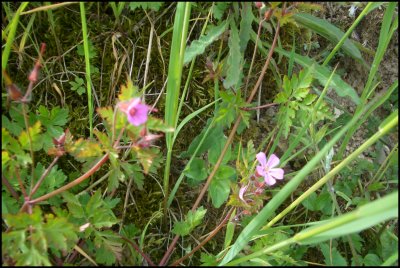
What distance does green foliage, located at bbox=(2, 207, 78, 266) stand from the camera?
49.5 inches

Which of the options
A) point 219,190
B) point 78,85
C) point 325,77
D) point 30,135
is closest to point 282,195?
point 219,190

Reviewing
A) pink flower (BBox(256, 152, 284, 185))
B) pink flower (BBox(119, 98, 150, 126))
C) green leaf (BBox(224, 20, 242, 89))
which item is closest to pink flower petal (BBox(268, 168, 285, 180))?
pink flower (BBox(256, 152, 284, 185))

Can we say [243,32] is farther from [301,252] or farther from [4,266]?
[4,266]

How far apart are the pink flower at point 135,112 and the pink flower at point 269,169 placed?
0.54 metres

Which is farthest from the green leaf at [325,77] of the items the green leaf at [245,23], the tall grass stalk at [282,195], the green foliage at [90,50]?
the green foliage at [90,50]

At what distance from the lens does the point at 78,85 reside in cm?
183

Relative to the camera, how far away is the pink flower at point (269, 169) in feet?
5.45

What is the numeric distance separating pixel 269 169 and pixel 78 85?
0.79 meters

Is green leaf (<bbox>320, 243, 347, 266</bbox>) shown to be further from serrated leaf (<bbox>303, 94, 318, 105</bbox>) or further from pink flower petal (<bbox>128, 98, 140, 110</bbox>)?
pink flower petal (<bbox>128, 98, 140, 110</bbox>)

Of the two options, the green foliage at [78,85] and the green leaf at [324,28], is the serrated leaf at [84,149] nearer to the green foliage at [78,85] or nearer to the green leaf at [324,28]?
the green foliage at [78,85]

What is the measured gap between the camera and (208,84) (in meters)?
1.99

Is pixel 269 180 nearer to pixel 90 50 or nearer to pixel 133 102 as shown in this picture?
pixel 133 102

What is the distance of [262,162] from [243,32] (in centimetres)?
50

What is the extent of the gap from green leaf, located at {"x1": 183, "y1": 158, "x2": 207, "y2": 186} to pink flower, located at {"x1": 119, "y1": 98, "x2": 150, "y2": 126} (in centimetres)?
54
